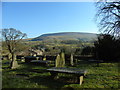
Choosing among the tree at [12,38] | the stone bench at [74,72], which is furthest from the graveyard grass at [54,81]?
the tree at [12,38]

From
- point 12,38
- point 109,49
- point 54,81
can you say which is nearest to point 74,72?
point 54,81

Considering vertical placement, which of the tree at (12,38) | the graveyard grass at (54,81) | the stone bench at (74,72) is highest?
the tree at (12,38)

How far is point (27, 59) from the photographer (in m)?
18.0

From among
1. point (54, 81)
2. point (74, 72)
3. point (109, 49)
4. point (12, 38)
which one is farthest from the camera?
point (12, 38)

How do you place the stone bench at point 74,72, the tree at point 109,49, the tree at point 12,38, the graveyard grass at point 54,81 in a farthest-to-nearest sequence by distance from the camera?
1. the tree at point 12,38
2. the tree at point 109,49
3. the stone bench at point 74,72
4. the graveyard grass at point 54,81

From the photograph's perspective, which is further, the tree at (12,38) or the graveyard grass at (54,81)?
the tree at (12,38)

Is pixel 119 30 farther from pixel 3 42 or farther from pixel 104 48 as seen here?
pixel 3 42

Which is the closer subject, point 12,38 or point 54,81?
point 54,81

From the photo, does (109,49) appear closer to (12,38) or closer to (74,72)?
(74,72)

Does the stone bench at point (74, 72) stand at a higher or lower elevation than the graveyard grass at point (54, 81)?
higher

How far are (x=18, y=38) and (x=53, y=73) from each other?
107ft

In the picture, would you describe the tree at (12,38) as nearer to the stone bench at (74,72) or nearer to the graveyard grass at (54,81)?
the graveyard grass at (54,81)

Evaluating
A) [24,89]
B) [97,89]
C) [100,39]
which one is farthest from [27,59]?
[100,39]

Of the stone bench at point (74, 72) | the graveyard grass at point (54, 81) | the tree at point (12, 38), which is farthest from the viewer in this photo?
the tree at point (12, 38)
